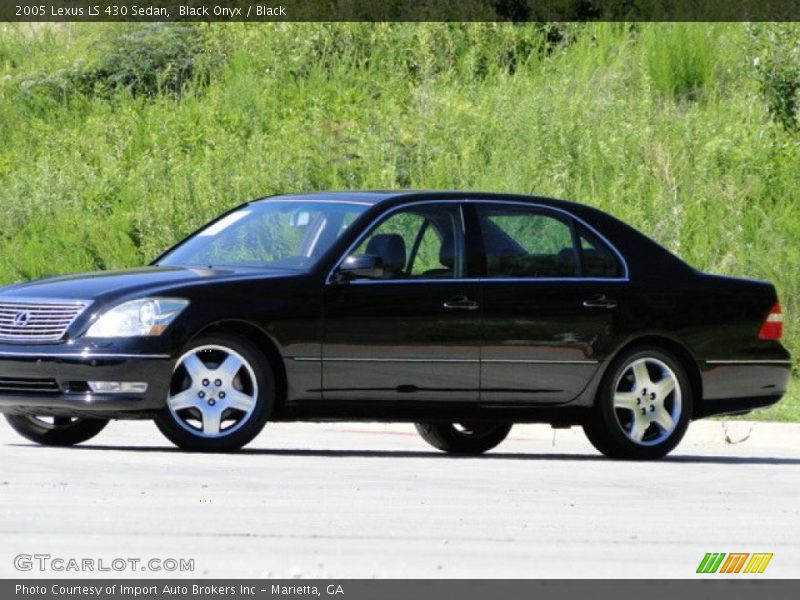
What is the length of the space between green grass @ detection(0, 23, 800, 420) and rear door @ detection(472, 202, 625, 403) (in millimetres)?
8325

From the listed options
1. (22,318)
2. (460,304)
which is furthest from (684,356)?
(22,318)

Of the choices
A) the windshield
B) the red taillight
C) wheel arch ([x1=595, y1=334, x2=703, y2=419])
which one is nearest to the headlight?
the windshield

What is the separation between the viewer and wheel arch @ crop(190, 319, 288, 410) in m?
13.1

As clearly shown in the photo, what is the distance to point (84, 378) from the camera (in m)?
12.9

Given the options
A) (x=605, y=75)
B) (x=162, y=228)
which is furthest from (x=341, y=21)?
(x=162, y=228)

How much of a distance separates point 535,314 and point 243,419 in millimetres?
2041

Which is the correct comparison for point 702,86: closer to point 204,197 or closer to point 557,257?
point 204,197

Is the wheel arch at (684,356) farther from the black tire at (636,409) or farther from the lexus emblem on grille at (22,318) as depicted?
the lexus emblem on grille at (22,318)

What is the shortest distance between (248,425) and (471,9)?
19.7 meters

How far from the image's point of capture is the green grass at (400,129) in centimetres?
2591

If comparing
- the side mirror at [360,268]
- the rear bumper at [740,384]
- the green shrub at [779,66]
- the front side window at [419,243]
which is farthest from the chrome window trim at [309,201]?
the green shrub at [779,66]

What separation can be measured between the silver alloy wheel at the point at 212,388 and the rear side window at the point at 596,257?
8.20 ft

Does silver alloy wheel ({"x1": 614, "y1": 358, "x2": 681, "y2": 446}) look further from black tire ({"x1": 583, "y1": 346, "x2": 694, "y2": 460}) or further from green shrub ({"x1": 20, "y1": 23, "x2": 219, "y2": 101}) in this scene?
green shrub ({"x1": 20, "y1": 23, "x2": 219, "y2": 101})

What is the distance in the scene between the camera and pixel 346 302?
13375 millimetres
